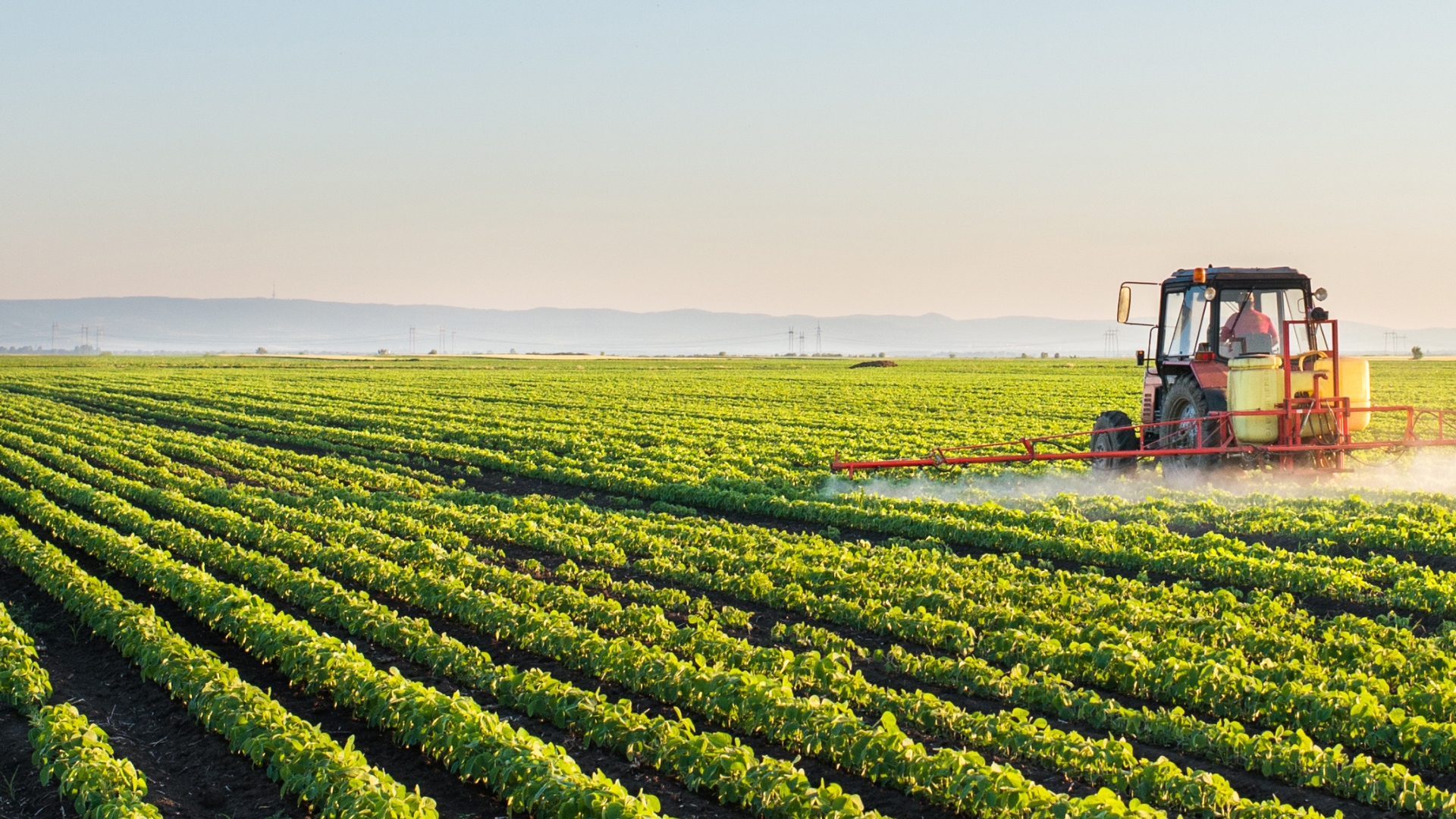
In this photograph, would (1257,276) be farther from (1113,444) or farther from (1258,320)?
(1113,444)

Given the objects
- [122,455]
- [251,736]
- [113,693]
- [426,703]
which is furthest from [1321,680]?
[122,455]

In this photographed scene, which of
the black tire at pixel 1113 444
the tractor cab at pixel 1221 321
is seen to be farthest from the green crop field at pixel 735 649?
the tractor cab at pixel 1221 321

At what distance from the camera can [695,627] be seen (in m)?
8.76

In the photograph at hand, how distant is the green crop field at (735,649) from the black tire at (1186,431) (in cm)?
Answer: 57

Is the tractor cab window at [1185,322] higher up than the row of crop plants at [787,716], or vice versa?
the tractor cab window at [1185,322]

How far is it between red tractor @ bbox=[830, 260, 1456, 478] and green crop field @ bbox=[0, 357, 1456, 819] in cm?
62

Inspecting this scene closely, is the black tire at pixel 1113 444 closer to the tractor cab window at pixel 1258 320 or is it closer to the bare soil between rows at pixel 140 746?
the tractor cab window at pixel 1258 320

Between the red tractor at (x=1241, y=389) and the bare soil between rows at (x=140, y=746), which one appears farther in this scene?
the red tractor at (x=1241, y=389)

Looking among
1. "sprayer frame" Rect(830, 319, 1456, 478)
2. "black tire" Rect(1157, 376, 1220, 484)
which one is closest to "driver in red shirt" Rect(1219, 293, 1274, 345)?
"sprayer frame" Rect(830, 319, 1456, 478)

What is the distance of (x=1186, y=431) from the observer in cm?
1537

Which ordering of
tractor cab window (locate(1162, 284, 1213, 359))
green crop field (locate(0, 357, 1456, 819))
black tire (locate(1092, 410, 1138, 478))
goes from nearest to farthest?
green crop field (locate(0, 357, 1456, 819)), tractor cab window (locate(1162, 284, 1213, 359)), black tire (locate(1092, 410, 1138, 478))

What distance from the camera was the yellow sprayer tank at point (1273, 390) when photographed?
13.8m

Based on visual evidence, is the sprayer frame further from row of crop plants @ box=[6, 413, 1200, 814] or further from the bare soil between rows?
the bare soil between rows

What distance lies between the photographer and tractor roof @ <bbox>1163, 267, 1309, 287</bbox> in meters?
15.0
